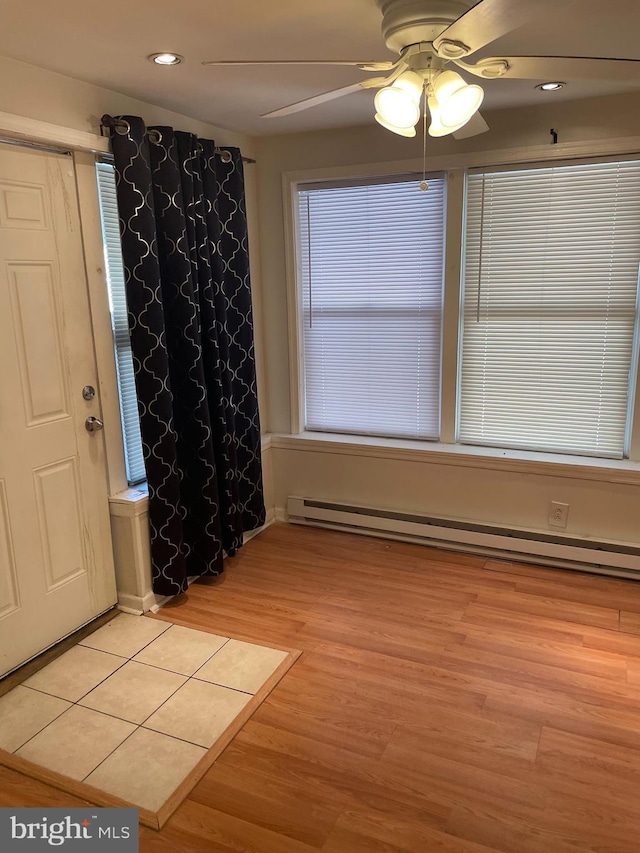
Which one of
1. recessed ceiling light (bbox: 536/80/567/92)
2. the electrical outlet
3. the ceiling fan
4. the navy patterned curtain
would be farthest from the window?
the ceiling fan

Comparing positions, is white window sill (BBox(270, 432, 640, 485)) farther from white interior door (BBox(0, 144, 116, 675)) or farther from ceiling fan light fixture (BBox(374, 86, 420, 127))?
ceiling fan light fixture (BBox(374, 86, 420, 127))

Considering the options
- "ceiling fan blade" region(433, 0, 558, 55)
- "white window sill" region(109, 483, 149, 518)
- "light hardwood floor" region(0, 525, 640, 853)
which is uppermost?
"ceiling fan blade" region(433, 0, 558, 55)

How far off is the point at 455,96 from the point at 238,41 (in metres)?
0.92

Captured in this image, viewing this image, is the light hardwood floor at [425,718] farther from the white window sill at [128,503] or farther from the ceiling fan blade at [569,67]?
the ceiling fan blade at [569,67]

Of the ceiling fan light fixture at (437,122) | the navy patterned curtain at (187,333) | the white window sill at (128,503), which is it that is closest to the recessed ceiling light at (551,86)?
the ceiling fan light fixture at (437,122)

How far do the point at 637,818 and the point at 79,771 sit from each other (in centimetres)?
174

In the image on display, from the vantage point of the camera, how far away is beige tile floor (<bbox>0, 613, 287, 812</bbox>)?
6.72 feet

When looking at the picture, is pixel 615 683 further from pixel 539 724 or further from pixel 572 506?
pixel 572 506

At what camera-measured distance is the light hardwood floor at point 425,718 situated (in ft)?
5.95

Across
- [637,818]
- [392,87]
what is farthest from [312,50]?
[637,818]

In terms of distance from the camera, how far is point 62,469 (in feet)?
8.78

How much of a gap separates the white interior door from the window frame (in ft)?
4.66

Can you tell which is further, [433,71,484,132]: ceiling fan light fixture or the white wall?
the white wall

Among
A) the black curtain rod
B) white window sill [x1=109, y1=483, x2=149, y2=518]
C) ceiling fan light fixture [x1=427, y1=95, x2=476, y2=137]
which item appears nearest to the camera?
ceiling fan light fixture [x1=427, y1=95, x2=476, y2=137]
